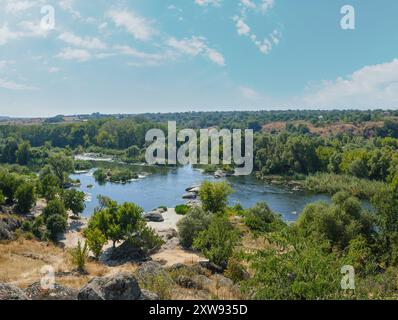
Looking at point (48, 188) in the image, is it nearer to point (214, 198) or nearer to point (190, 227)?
point (214, 198)

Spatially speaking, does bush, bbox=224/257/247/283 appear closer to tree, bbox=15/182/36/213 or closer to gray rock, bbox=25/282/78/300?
gray rock, bbox=25/282/78/300

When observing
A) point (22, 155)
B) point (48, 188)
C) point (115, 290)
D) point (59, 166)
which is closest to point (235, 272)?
point (115, 290)

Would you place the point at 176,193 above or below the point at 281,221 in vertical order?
below

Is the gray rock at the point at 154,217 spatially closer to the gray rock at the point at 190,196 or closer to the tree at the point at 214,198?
the tree at the point at 214,198

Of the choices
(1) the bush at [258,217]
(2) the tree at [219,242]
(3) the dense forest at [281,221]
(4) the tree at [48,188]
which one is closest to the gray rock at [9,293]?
(3) the dense forest at [281,221]

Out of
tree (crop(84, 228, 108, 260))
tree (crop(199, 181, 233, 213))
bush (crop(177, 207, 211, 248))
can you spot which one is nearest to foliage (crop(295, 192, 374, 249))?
bush (crop(177, 207, 211, 248))

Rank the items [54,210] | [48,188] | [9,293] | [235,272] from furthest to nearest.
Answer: [48,188], [54,210], [235,272], [9,293]
